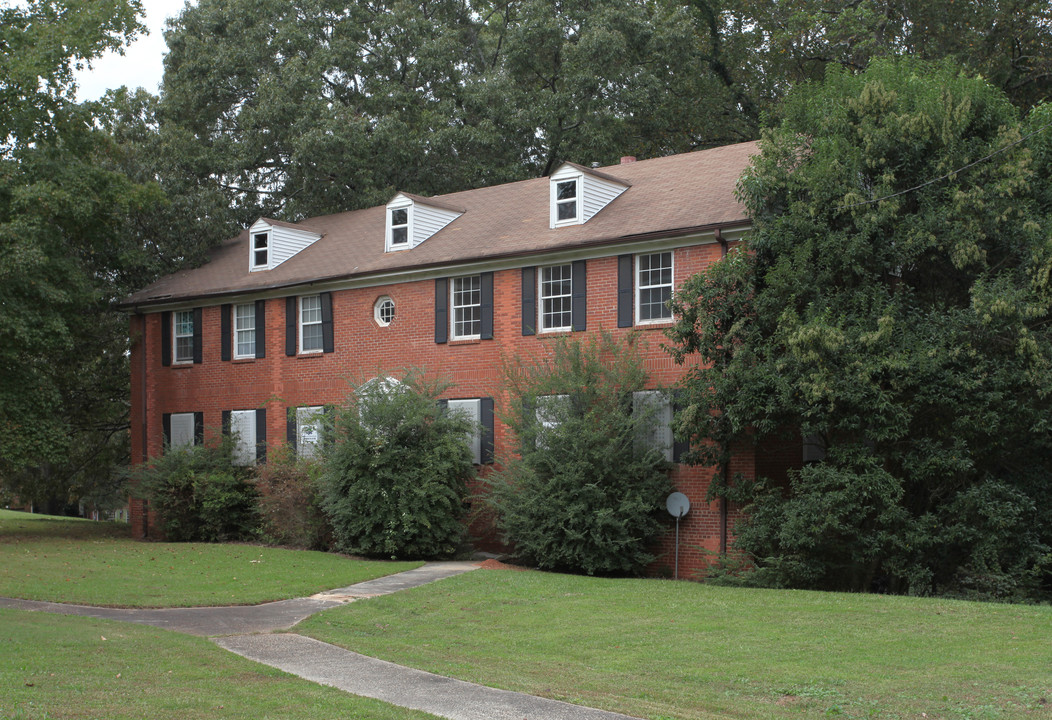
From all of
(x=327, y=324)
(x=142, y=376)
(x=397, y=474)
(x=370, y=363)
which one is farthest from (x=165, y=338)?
(x=397, y=474)

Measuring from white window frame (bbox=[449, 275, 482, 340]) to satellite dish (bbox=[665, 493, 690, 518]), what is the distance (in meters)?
5.94

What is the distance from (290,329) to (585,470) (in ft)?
33.7

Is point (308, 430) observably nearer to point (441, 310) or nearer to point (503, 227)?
point (441, 310)

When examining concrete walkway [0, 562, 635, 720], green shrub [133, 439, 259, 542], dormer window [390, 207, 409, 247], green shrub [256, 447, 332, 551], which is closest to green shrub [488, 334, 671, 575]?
concrete walkway [0, 562, 635, 720]

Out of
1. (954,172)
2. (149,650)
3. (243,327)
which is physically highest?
(954,172)

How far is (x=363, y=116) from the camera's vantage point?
32125mm

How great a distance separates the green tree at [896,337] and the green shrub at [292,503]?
30.1 feet

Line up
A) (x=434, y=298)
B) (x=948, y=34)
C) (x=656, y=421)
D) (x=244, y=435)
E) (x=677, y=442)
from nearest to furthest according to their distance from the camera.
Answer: (x=656, y=421)
(x=677, y=442)
(x=434, y=298)
(x=244, y=435)
(x=948, y=34)

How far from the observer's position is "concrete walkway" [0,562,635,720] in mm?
8367

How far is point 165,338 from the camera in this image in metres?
28.3

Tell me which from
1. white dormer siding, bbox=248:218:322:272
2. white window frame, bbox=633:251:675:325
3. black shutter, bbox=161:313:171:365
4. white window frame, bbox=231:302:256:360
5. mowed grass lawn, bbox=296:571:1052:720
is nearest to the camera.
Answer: mowed grass lawn, bbox=296:571:1052:720

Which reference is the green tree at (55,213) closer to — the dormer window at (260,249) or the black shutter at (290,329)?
the dormer window at (260,249)

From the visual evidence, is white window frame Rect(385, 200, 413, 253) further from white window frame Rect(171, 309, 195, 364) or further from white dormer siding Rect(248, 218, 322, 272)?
white window frame Rect(171, 309, 195, 364)

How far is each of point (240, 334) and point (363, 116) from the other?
8775 millimetres
